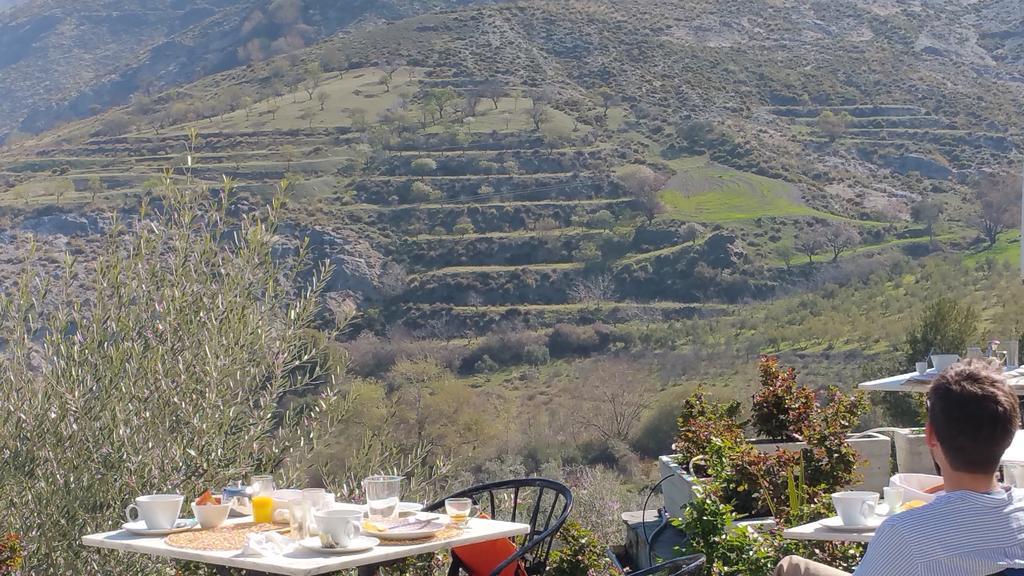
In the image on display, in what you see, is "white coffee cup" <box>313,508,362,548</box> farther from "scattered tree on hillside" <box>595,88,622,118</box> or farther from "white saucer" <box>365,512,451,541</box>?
"scattered tree on hillside" <box>595,88,622,118</box>

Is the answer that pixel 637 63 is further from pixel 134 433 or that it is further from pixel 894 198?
pixel 134 433

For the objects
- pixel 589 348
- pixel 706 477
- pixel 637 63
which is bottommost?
pixel 589 348

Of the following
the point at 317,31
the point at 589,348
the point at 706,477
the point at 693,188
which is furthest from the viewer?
the point at 317,31

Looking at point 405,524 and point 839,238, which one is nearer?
point 405,524

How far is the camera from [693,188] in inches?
1720

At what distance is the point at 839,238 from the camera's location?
38.7 m

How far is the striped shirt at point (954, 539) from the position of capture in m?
1.99

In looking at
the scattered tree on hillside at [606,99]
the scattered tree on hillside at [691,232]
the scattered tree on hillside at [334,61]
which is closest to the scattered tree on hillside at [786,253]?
the scattered tree on hillside at [691,232]

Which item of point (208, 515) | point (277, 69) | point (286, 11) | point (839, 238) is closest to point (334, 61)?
point (277, 69)

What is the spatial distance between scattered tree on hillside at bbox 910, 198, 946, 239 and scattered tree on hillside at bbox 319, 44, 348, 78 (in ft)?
109

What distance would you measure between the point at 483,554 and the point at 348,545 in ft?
2.75

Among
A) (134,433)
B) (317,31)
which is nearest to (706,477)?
(134,433)

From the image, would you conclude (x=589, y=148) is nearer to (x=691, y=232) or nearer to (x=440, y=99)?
(x=691, y=232)

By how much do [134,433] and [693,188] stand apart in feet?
134
